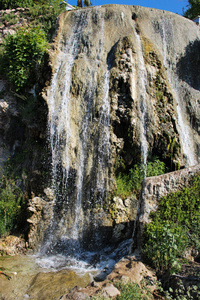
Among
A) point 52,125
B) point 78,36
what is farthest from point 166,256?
point 78,36

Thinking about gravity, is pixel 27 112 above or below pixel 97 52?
below

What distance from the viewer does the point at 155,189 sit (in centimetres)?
541

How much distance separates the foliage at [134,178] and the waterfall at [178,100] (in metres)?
1.24

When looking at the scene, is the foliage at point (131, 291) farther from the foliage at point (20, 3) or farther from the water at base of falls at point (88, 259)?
the foliage at point (20, 3)

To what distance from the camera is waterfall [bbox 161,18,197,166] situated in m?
9.16

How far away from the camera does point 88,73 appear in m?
8.80

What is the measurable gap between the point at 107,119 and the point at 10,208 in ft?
13.0

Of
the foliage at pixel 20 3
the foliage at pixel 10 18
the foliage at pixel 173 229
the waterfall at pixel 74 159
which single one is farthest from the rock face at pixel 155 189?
the foliage at pixel 20 3

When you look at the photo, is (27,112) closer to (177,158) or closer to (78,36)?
(78,36)

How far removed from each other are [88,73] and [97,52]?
1.43m

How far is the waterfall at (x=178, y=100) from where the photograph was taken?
916cm

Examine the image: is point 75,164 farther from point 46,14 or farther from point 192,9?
point 192,9

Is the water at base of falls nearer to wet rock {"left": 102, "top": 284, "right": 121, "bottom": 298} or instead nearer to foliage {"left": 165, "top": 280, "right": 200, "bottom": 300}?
wet rock {"left": 102, "top": 284, "right": 121, "bottom": 298}

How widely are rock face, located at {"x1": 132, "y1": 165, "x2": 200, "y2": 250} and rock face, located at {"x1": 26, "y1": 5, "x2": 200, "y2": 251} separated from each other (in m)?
2.29
